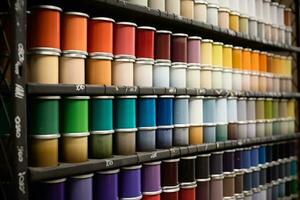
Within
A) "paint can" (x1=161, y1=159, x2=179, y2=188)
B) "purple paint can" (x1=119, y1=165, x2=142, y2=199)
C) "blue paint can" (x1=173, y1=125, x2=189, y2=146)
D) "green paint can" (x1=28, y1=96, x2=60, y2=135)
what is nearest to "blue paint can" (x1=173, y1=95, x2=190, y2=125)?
"blue paint can" (x1=173, y1=125, x2=189, y2=146)

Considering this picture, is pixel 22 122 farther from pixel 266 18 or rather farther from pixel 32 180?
pixel 266 18

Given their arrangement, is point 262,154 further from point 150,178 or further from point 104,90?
point 104,90

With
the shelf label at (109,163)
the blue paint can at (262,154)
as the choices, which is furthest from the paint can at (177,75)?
the blue paint can at (262,154)

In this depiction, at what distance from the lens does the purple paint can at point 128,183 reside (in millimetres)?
1990

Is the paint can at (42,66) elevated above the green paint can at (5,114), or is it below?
above

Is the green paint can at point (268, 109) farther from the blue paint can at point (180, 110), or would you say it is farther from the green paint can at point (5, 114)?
the green paint can at point (5, 114)

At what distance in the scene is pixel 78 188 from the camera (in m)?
1.76

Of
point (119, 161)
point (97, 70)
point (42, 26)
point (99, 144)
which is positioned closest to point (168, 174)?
point (119, 161)

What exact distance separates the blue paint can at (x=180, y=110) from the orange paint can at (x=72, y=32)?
2.55ft

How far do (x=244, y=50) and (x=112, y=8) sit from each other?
1.35 m

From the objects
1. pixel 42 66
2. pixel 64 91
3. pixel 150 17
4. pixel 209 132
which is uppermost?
pixel 150 17

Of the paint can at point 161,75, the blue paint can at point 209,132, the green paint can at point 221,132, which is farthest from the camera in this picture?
the green paint can at point 221,132

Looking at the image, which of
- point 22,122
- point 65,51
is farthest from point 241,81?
point 22,122

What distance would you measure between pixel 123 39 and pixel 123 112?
14.8 inches
